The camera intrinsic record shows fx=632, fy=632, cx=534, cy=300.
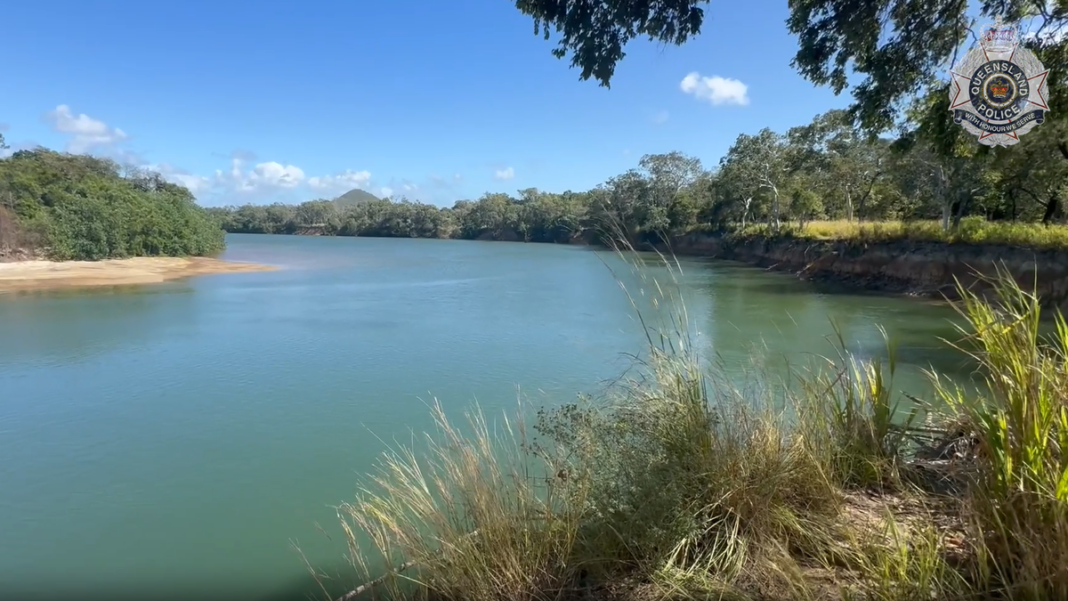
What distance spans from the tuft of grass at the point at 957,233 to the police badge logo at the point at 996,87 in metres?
11.5

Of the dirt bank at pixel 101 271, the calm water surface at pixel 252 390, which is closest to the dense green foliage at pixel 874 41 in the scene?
the calm water surface at pixel 252 390

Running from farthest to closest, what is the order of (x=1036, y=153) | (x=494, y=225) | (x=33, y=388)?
(x=494, y=225), (x=1036, y=153), (x=33, y=388)

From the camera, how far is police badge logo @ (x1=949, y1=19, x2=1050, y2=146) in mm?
4773

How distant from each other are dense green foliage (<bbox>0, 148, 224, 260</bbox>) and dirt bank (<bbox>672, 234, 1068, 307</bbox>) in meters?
32.3

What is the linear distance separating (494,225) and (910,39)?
73.4m

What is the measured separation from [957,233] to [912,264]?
1.80m

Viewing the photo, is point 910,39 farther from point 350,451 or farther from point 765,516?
point 350,451

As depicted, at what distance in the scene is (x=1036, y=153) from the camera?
41.4ft

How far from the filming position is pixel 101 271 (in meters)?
28.0

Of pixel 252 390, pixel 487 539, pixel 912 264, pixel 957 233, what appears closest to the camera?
pixel 487 539

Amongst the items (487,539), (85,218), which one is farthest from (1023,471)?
(85,218)

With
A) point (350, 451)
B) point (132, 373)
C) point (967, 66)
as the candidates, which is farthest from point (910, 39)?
point (132, 373)

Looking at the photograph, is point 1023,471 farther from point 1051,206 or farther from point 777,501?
point 1051,206

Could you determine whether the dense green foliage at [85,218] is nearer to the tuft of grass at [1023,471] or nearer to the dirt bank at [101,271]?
the dirt bank at [101,271]
